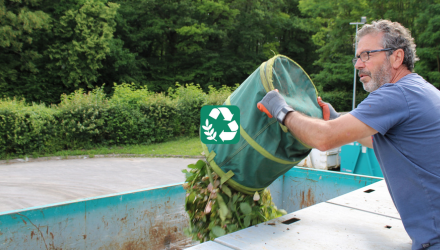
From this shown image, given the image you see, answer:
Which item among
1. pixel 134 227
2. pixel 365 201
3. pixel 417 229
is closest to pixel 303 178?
pixel 365 201

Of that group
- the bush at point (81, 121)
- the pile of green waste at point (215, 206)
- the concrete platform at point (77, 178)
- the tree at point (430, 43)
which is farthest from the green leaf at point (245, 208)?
the tree at point (430, 43)

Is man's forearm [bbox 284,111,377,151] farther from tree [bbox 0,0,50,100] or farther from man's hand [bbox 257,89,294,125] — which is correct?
tree [bbox 0,0,50,100]

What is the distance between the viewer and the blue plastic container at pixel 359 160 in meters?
8.14

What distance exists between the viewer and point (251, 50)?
42031 millimetres

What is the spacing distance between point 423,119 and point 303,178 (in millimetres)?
3185

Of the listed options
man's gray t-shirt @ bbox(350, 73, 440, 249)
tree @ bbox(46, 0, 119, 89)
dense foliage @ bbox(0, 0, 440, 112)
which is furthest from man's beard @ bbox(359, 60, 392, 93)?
tree @ bbox(46, 0, 119, 89)

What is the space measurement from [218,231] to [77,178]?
7.90 meters

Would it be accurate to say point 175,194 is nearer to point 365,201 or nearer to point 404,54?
point 365,201

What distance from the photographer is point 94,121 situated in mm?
13391

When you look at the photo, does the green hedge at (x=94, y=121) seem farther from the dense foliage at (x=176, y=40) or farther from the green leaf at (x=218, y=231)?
the green leaf at (x=218, y=231)

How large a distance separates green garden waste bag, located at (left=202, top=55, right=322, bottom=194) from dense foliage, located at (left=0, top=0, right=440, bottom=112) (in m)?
22.7

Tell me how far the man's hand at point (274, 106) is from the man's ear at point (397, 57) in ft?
2.22

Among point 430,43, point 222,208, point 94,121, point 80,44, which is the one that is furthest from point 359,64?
point 430,43

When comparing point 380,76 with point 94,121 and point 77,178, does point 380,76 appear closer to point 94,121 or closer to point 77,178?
point 77,178
